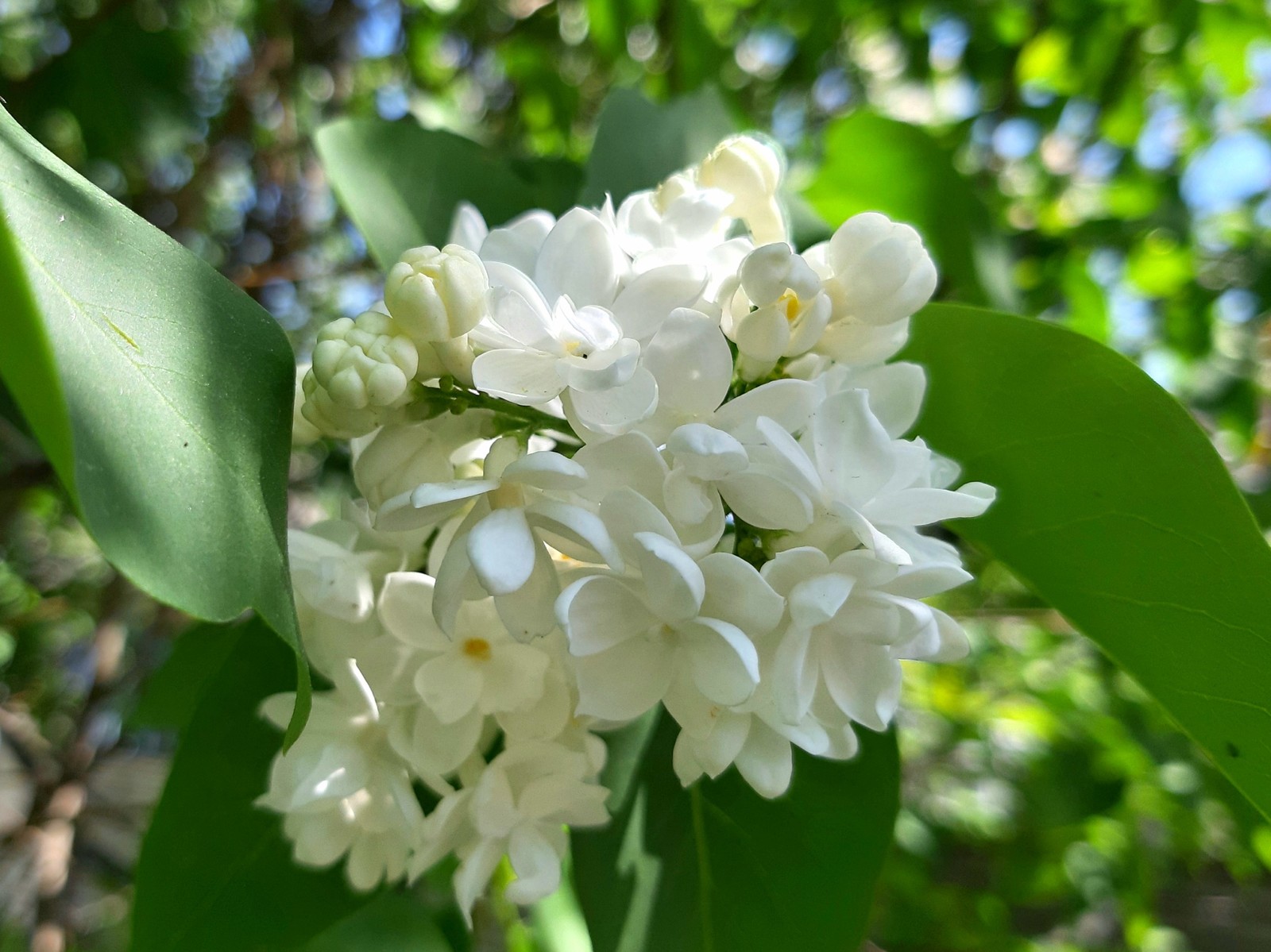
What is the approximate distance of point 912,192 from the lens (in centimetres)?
104

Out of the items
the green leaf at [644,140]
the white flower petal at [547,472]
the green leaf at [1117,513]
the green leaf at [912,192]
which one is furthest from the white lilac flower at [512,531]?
the green leaf at [912,192]

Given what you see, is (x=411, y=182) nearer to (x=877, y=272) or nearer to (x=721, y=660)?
(x=877, y=272)

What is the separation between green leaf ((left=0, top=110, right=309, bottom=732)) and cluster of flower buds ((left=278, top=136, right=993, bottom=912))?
0.06 meters

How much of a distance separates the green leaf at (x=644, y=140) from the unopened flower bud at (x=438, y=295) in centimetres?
35

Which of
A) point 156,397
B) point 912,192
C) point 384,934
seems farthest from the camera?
point 912,192

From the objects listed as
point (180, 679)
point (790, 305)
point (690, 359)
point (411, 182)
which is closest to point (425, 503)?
point (690, 359)

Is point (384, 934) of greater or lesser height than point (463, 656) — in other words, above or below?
below

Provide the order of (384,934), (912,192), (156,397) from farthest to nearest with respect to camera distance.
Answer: (912,192) → (384,934) → (156,397)

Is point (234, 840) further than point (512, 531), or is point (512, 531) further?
point (234, 840)

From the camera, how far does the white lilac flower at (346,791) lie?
563mm

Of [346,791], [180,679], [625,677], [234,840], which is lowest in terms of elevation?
[180,679]

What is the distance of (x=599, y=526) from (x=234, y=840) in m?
0.44

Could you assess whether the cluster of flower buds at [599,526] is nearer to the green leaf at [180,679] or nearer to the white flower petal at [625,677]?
the white flower petal at [625,677]

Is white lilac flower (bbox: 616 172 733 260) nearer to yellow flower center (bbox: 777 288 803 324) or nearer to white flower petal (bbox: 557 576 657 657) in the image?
yellow flower center (bbox: 777 288 803 324)
